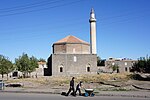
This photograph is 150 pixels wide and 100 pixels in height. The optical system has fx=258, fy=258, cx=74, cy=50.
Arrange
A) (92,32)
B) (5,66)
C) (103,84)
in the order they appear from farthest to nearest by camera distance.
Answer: (92,32) → (5,66) → (103,84)

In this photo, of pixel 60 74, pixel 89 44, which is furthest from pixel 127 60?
pixel 60 74

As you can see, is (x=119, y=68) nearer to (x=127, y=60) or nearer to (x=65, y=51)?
(x=127, y=60)

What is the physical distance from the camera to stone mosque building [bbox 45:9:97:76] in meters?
69.9

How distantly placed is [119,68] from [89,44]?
26409mm

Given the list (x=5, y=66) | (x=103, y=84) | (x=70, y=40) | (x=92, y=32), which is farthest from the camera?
(x=70, y=40)

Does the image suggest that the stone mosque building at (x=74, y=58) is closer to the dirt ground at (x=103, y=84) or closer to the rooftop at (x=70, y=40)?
the rooftop at (x=70, y=40)

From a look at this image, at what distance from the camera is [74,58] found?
7081 cm

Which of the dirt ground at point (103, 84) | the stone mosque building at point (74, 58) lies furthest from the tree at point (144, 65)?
the dirt ground at point (103, 84)

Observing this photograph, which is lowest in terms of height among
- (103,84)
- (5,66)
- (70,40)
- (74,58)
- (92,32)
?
(103,84)

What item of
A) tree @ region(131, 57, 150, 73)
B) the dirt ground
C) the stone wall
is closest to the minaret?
the stone wall

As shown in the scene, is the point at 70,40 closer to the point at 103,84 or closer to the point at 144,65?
the point at 144,65

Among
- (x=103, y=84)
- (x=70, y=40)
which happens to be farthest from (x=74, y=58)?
(x=103, y=84)

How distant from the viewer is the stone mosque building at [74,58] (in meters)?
69.9

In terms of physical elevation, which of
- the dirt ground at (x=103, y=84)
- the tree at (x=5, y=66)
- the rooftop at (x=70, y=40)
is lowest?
the dirt ground at (x=103, y=84)
